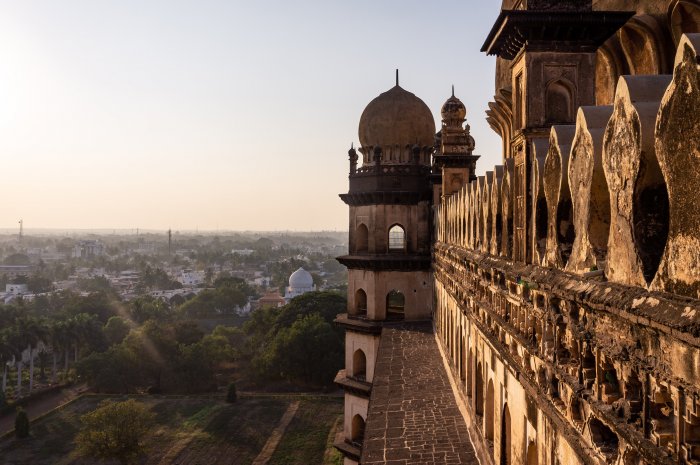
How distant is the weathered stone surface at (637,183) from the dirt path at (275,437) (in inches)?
1038

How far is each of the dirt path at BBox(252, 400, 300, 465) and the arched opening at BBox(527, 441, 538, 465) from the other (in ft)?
78.1

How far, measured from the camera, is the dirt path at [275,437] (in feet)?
87.8

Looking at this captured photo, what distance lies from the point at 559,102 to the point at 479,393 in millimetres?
4289

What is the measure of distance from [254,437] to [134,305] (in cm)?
3213

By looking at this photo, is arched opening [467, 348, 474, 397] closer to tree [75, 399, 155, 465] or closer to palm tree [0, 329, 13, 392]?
tree [75, 399, 155, 465]

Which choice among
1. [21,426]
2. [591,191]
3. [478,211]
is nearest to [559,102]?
[478,211]

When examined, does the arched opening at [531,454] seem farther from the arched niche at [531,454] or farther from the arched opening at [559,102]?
the arched opening at [559,102]

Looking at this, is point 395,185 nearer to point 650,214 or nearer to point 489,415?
point 489,415

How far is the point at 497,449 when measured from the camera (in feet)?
21.2

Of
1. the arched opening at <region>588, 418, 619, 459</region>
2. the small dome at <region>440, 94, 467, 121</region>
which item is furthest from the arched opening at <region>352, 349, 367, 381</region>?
the arched opening at <region>588, 418, 619, 459</region>

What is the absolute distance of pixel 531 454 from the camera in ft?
16.3

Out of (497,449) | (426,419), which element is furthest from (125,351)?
(497,449)

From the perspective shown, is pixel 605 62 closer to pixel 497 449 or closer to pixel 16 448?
pixel 497 449

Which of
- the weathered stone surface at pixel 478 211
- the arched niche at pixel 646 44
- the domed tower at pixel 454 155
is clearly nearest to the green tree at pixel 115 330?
the domed tower at pixel 454 155
